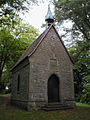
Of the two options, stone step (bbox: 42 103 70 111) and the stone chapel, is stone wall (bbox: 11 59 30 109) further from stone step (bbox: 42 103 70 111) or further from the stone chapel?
stone step (bbox: 42 103 70 111)

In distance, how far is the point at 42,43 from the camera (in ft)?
42.8

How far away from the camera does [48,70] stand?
12.8 meters

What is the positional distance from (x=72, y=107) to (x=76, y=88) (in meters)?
9.40

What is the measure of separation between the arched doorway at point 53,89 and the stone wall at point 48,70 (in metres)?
0.40

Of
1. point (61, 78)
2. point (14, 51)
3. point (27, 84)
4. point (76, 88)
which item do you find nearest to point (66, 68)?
point (61, 78)

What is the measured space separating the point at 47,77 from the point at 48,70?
27.8 inches

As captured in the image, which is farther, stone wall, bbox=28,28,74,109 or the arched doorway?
the arched doorway

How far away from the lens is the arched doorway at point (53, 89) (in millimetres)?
12641

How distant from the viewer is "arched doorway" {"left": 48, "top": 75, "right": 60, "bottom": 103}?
498 inches

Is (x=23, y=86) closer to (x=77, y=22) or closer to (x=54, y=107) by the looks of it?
(x=54, y=107)

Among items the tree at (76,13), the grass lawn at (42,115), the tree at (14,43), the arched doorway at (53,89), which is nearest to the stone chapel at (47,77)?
the arched doorway at (53,89)

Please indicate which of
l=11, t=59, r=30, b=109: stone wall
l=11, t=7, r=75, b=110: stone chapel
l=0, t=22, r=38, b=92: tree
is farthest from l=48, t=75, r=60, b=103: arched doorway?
l=0, t=22, r=38, b=92: tree

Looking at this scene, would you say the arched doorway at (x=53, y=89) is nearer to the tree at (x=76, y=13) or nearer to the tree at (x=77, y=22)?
the tree at (x=77, y=22)

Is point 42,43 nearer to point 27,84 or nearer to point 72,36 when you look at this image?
point 27,84
